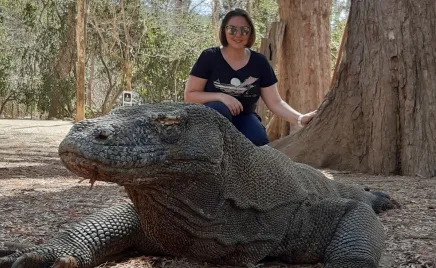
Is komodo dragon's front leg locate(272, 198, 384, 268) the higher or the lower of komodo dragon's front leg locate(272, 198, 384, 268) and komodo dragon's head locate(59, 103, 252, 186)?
the lower

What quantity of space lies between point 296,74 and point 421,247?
18.7 ft

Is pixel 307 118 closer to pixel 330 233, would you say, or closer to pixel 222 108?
pixel 222 108

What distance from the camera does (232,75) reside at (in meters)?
3.60

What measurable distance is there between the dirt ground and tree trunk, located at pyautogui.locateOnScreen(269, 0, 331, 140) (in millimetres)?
2761

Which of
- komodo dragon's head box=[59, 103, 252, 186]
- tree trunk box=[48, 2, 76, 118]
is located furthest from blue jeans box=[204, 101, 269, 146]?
tree trunk box=[48, 2, 76, 118]

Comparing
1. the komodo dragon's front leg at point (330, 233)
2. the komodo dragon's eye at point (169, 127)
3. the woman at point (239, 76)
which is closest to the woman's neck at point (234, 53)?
the woman at point (239, 76)

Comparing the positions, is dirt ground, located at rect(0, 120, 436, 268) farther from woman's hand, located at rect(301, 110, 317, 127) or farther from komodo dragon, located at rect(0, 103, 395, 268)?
woman's hand, located at rect(301, 110, 317, 127)

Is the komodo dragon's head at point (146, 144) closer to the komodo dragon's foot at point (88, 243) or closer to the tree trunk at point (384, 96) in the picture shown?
the komodo dragon's foot at point (88, 243)

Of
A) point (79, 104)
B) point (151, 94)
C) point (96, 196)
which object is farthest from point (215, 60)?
point (151, 94)

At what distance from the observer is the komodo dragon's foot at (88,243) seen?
2043 millimetres

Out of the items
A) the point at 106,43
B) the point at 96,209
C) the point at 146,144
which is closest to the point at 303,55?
the point at 96,209

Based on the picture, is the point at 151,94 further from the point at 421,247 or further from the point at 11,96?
the point at 421,247

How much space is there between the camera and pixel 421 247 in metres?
2.51

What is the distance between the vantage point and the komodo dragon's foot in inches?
80.4
